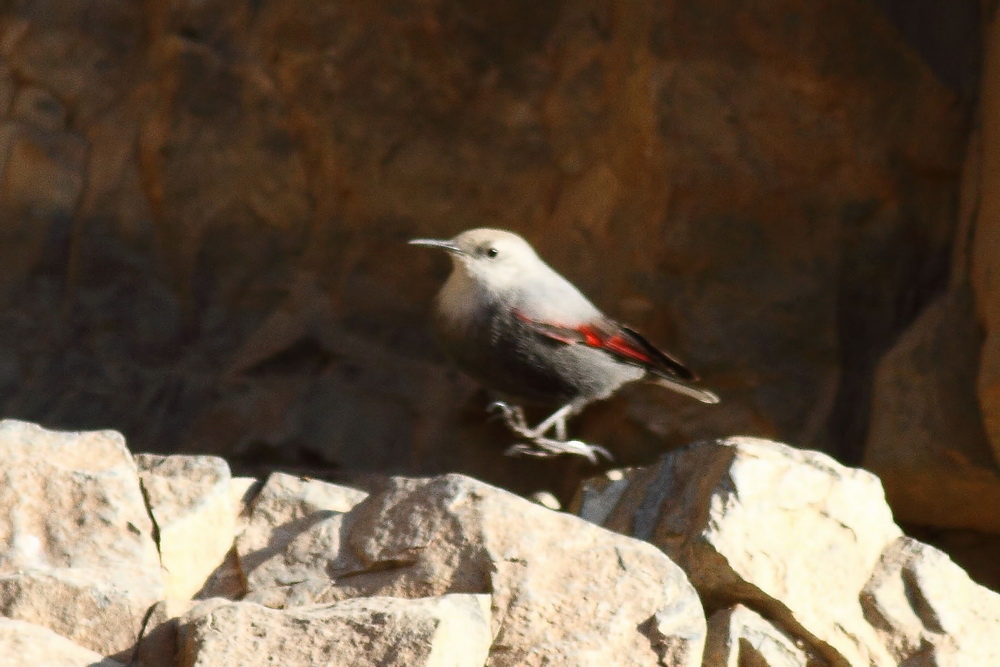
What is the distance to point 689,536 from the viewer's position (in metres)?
3.11

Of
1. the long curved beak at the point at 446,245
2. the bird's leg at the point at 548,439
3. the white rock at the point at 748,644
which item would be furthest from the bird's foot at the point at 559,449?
the white rock at the point at 748,644

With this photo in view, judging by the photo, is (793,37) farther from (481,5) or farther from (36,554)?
(36,554)

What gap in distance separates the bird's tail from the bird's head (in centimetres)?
68

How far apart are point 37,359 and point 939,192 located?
3.79 metres

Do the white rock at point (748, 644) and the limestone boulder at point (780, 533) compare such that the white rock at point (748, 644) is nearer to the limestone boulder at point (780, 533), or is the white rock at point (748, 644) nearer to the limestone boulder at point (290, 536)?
the limestone boulder at point (780, 533)

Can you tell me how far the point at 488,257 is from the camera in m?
4.86

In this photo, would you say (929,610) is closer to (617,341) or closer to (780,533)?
(780,533)

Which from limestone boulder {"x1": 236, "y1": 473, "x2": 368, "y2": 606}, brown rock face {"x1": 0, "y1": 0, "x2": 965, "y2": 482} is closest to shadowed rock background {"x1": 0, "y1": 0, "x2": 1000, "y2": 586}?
brown rock face {"x1": 0, "y1": 0, "x2": 965, "y2": 482}

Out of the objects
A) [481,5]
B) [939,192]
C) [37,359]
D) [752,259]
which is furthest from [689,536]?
[37,359]

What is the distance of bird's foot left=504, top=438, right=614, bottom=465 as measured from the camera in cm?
489

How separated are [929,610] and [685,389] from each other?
1848 millimetres

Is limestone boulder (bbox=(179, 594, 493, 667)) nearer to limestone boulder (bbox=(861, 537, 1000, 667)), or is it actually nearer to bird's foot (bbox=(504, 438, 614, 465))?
limestone boulder (bbox=(861, 537, 1000, 667))

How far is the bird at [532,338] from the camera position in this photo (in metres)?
4.74

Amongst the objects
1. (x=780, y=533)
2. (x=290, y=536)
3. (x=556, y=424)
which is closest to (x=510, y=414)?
(x=556, y=424)
